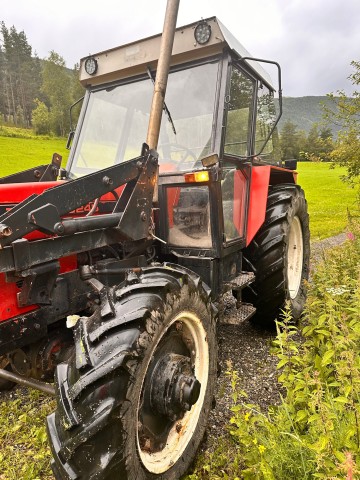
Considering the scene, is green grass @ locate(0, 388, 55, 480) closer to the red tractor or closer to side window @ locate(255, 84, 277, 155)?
the red tractor

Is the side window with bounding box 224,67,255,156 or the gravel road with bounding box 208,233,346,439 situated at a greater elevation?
the side window with bounding box 224,67,255,156

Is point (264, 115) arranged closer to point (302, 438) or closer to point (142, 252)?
point (142, 252)

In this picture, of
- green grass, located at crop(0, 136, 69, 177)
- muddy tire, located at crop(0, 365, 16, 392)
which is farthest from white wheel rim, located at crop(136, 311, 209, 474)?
green grass, located at crop(0, 136, 69, 177)

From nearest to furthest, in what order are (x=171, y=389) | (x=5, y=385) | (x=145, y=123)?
(x=171, y=389) < (x=5, y=385) < (x=145, y=123)

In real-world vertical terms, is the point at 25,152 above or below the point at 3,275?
below

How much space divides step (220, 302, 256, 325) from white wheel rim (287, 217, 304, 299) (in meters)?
1.04

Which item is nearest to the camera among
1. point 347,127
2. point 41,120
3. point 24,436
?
point 24,436

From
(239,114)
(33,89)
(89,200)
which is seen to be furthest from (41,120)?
(89,200)

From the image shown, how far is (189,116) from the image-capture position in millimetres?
2889

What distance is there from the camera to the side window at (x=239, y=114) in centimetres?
293

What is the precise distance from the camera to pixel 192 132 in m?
2.88

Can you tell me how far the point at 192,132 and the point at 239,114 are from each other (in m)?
0.51

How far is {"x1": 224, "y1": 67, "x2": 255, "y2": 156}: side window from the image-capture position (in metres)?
2.93

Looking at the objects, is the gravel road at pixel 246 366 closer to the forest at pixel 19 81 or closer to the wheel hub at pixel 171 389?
the wheel hub at pixel 171 389
